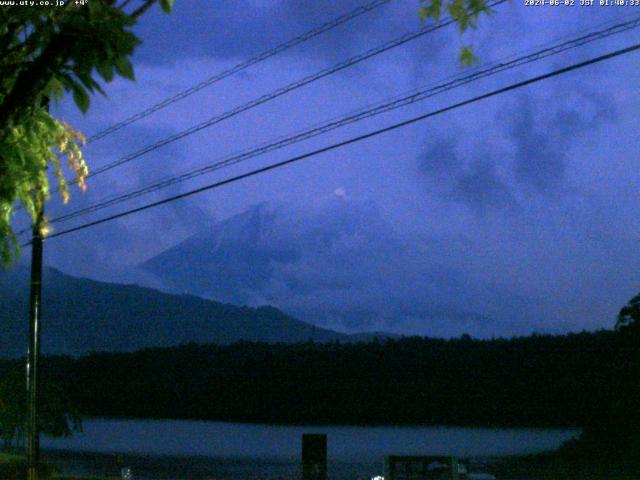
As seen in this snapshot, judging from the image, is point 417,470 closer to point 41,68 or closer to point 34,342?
point 34,342

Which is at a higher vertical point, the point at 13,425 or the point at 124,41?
the point at 124,41

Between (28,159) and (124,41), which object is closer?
(124,41)

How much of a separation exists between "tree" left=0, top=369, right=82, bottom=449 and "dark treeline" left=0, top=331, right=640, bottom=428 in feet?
130

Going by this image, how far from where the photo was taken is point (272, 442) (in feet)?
255

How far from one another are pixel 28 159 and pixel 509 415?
81.5 m

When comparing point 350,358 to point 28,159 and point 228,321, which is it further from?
point 28,159

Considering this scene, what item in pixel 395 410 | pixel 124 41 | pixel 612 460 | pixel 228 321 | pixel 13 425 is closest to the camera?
pixel 124 41

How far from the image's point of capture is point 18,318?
143m

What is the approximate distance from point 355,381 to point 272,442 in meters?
32.4

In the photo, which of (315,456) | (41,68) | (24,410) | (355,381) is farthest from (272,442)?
(41,68)

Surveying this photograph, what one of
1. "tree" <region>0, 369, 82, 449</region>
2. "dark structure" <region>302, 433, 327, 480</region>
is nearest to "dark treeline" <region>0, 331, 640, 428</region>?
"tree" <region>0, 369, 82, 449</region>

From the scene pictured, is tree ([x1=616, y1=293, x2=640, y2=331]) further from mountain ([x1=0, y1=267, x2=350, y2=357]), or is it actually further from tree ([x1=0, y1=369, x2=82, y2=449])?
mountain ([x1=0, y1=267, x2=350, y2=357])

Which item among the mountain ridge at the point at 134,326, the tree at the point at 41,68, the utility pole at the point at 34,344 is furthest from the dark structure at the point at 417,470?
the mountain ridge at the point at 134,326

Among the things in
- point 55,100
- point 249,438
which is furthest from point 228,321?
point 55,100
